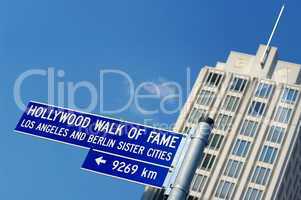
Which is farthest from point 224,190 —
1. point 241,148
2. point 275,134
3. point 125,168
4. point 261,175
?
point 125,168

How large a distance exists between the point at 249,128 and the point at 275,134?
13.7 ft

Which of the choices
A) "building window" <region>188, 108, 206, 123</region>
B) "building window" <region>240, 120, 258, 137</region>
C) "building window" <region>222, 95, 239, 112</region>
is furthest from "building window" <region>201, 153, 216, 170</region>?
"building window" <region>222, 95, 239, 112</region>

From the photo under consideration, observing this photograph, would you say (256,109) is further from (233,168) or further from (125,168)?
(125,168)

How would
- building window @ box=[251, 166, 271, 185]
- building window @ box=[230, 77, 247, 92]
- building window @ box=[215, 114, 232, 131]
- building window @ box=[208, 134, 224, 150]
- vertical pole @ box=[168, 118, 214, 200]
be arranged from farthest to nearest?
building window @ box=[230, 77, 247, 92] → building window @ box=[215, 114, 232, 131] → building window @ box=[208, 134, 224, 150] → building window @ box=[251, 166, 271, 185] → vertical pole @ box=[168, 118, 214, 200]

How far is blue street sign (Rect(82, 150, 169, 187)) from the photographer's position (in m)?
14.8

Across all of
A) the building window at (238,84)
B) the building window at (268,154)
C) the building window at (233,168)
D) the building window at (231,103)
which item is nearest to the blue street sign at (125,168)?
the building window at (233,168)

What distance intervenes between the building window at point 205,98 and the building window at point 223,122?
3.23 meters

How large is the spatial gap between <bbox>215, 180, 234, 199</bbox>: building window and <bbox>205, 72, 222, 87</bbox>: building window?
61.5 ft

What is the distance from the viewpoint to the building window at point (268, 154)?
306ft

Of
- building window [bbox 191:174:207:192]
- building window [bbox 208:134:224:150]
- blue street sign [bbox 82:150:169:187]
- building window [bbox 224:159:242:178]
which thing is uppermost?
building window [bbox 208:134:224:150]

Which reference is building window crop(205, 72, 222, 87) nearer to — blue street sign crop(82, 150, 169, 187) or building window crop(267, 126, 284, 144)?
building window crop(267, 126, 284, 144)

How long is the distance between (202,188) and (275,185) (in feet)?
35.1

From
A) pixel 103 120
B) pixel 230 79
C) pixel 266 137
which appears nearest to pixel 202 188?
pixel 266 137

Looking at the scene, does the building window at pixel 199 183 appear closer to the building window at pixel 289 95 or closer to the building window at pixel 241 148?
the building window at pixel 241 148
